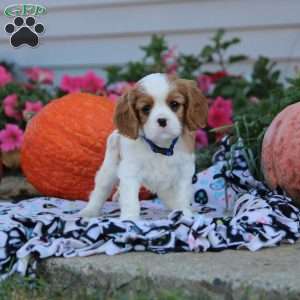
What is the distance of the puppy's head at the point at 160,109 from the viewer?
12.3ft

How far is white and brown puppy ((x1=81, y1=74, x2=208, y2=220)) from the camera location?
375 centimetres

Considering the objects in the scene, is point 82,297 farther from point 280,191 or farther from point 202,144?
point 202,144

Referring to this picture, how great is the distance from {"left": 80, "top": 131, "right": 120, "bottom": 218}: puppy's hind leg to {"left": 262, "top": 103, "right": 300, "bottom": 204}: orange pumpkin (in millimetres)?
846

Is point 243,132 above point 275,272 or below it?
above

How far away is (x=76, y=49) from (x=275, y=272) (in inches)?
183

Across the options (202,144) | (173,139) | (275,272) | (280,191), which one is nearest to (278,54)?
(202,144)

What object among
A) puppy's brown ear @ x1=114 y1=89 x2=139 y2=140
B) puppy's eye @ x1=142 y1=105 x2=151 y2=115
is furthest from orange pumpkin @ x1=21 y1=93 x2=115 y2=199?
puppy's eye @ x1=142 y1=105 x2=151 y2=115

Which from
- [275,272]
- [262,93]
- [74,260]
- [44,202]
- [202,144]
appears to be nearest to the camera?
[275,272]

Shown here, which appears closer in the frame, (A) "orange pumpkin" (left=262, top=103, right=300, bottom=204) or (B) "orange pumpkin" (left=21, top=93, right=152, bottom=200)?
(A) "orange pumpkin" (left=262, top=103, right=300, bottom=204)

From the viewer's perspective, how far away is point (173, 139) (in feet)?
12.9

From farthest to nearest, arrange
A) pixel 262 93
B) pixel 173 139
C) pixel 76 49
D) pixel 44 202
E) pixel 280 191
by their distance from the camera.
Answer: pixel 76 49 < pixel 262 93 < pixel 44 202 < pixel 280 191 < pixel 173 139

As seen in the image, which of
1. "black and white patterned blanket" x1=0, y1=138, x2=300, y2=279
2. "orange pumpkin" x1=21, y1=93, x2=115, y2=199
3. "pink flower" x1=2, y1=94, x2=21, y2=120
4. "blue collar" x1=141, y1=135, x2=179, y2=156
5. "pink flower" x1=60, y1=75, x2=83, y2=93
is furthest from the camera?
"pink flower" x1=60, y1=75, x2=83, y2=93

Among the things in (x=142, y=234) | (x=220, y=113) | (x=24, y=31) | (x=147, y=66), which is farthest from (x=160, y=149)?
(x=24, y=31)

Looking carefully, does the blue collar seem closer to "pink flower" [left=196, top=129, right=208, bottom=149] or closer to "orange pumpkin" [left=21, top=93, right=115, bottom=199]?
"orange pumpkin" [left=21, top=93, right=115, bottom=199]
